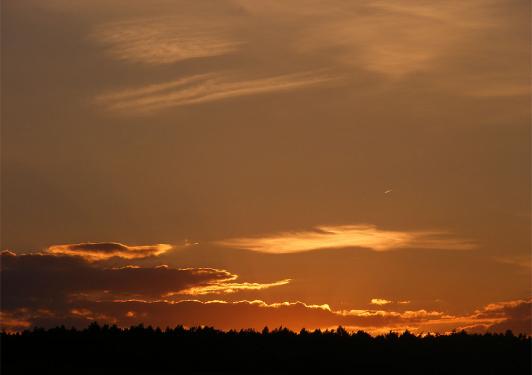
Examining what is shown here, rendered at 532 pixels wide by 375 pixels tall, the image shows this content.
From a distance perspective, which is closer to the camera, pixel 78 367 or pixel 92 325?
pixel 78 367

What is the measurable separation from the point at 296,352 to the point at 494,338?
14412mm

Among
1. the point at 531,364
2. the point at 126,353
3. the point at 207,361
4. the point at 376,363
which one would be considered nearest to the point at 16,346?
the point at 126,353

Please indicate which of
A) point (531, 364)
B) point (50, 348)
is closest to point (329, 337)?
point (531, 364)

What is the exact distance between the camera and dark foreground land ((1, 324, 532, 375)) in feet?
250

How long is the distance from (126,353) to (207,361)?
18.4ft

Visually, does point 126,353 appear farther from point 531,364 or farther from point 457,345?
point 531,364

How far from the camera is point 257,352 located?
77.4m

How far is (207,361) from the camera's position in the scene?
76.8 metres

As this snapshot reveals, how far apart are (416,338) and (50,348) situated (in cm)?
2590

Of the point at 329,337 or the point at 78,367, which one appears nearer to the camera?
the point at 78,367

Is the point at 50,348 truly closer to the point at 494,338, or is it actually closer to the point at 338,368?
the point at 338,368

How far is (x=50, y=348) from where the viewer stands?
3093 inches

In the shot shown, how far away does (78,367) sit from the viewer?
74.6 m

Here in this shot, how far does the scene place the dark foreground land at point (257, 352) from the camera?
7606 cm
